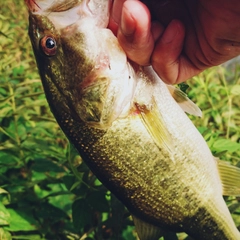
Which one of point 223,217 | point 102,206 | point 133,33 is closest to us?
point 133,33

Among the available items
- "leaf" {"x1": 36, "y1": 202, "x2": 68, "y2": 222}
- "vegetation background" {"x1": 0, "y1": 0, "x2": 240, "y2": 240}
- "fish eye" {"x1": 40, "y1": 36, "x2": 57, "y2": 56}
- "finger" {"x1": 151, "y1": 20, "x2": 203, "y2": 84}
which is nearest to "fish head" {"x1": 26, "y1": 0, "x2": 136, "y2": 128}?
"fish eye" {"x1": 40, "y1": 36, "x2": 57, "y2": 56}

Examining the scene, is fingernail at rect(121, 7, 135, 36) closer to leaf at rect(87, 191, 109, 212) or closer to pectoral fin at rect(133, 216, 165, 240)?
pectoral fin at rect(133, 216, 165, 240)

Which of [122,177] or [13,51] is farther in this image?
[13,51]

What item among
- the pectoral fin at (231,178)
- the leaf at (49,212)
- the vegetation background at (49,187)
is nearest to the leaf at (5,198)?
the vegetation background at (49,187)

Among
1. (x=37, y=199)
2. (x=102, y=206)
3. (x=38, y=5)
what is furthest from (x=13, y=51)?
(x=38, y=5)

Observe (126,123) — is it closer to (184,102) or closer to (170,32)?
(184,102)

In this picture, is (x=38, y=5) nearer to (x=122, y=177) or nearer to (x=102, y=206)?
(x=122, y=177)

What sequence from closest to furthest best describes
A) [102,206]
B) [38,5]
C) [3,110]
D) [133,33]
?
[133,33] < [38,5] < [102,206] < [3,110]
